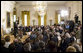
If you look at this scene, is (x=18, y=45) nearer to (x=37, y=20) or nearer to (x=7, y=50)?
(x=7, y=50)

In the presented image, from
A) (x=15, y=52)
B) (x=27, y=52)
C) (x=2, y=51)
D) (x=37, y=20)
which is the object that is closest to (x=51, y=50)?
(x=27, y=52)

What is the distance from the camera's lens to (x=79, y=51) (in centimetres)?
A: 503

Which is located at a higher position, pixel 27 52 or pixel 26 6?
pixel 26 6

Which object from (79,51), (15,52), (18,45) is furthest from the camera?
(18,45)

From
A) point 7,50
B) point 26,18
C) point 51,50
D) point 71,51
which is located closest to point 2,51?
point 7,50

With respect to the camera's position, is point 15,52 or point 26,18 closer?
point 15,52

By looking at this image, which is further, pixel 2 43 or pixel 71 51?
pixel 2 43

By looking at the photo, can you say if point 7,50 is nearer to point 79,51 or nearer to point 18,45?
point 18,45

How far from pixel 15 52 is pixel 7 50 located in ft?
1.00

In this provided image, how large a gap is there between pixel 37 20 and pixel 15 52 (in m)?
20.2

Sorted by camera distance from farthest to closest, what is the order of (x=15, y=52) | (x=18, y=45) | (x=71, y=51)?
(x=18, y=45), (x=15, y=52), (x=71, y=51)

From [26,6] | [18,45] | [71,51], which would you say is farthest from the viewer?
[26,6]

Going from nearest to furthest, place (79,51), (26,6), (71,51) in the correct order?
1. (71,51)
2. (79,51)
3. (26,6)

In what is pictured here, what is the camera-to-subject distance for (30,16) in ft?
83.7
